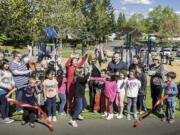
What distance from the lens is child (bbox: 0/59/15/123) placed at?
449 inches

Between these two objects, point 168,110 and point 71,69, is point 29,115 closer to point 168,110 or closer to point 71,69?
point 71,69

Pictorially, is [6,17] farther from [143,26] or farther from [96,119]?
[143,26]

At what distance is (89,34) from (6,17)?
43841 mm

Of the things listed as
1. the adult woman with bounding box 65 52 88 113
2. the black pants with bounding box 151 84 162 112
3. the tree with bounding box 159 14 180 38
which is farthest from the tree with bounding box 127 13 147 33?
the adult woman with bounding box 65 52 88 113

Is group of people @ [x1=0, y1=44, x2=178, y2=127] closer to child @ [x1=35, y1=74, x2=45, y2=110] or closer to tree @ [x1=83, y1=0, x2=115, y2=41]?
child @ [x1=35, y1=74, x2=45, y2=110]

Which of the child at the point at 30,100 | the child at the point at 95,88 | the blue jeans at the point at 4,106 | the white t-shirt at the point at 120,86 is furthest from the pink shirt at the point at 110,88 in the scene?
the blue jeans at the point at 4,106

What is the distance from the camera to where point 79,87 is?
11.5 metres

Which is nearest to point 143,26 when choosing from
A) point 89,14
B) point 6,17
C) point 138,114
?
point 89,14

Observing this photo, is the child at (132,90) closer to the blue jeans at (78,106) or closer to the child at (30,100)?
the blue jeans at (78,106)

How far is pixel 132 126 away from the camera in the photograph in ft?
37.5

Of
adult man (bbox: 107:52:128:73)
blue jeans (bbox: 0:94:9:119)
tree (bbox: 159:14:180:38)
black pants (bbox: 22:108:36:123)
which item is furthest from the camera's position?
tree (bbox: 159:14:180:38)

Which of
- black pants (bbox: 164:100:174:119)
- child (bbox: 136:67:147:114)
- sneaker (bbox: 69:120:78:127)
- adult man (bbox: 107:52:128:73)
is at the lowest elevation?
Result: sneaker (bbox: 69:120:78:127)

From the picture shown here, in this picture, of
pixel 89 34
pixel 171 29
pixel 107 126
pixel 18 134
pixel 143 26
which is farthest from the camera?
pixel 143 26

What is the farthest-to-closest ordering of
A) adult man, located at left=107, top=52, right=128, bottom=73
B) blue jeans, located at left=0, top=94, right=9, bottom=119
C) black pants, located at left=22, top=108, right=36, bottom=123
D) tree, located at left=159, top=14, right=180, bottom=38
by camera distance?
tree, located at left=159, top=14, right=180, bottom=38
adult man, located at left=107, top=52, right=128, bottom=73
blue jeans, located at left=0, top=94, right=9, bottom=119
black pants, located at left=22, top=108, right=36, bottom=123
